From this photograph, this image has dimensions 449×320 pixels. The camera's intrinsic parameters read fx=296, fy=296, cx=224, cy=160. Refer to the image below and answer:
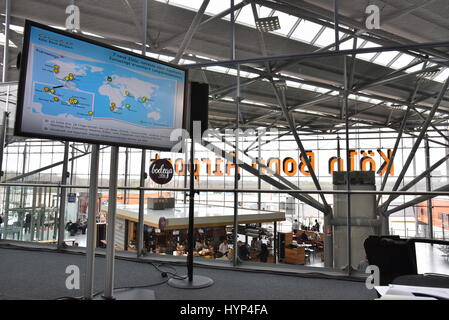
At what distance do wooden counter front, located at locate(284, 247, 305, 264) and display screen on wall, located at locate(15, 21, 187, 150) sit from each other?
37.2 ft

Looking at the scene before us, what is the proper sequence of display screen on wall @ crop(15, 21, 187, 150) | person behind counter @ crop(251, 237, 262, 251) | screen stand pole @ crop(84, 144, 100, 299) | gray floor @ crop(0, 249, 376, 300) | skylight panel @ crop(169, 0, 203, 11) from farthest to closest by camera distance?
1. person behind counter @ crop(251, 237, 262, 251)
2. skylight panel @ crop(169, 0, 203, 11)
3. gray floor @ crop(0, 249, 376, 300)
4. screen stand pole @ crop(84, 144, 100, 299)
5. display screen on wall @ crop(15, 21, 187, 150)

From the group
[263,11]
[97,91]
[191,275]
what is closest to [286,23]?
[263,11]

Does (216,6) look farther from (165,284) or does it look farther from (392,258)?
(392,258)

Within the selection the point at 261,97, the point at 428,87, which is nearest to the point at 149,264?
the point at 261,97

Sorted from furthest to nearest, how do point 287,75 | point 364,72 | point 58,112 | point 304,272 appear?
Result: 1. point 364,72
2. point 287,75
3. point 304,272
4. point 58,112

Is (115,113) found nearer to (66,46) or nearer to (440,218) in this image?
(66,46)

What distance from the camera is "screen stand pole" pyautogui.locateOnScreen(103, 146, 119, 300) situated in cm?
228

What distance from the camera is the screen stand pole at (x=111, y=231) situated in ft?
7.47

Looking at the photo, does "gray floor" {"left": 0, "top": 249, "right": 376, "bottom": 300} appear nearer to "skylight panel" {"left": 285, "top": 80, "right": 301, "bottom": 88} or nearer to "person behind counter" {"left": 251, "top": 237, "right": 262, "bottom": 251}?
"person behind counter" {"left": 251, "top": 237, "right": 262, "bottom": 251}

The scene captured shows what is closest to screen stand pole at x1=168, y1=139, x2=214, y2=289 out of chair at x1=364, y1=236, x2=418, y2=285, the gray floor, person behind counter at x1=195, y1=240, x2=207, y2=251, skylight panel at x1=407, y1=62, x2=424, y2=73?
the gray floor

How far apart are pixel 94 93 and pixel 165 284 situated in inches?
73.7

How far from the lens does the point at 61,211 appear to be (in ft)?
13.9

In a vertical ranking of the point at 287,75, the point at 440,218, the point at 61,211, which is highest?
the point at 287,75

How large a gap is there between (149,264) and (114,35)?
5813 mm
